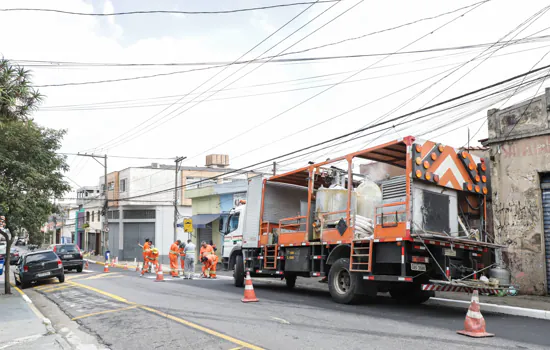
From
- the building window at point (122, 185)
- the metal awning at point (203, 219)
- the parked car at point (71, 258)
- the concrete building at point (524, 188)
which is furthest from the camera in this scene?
the building window at point (122, 185)

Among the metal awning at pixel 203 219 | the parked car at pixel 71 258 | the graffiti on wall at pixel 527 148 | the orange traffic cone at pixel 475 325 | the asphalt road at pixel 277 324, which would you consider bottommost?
the parked car at pixel 71 258

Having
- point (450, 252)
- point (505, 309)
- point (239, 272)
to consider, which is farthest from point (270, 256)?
point (505, 309)

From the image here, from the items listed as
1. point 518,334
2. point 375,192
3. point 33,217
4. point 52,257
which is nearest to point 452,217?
point 375,192

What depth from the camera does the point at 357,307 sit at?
418 inches

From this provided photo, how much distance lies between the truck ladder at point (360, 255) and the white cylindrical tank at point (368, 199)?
814mm

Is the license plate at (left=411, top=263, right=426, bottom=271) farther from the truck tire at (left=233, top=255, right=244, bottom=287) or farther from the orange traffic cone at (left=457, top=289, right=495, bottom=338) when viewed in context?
the truck tire at (left=233, top=255, right=244, bottom=287)

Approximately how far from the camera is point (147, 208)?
147ft

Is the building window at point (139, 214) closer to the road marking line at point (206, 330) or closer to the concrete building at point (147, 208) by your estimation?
the concrete building at point (147, 208)

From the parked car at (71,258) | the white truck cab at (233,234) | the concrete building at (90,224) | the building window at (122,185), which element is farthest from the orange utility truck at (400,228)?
the concrete building at (90,224)

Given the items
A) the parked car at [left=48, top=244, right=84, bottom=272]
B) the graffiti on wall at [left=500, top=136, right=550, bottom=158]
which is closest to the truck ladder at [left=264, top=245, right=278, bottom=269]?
the graffiti on wall at [left=500, top=136, right=550, bottom=158]

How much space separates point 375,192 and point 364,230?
3.50 ft

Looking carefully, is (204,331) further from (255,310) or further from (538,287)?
(538,287)

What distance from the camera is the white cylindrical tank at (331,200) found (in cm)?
1213

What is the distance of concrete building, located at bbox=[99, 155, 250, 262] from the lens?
146ft
